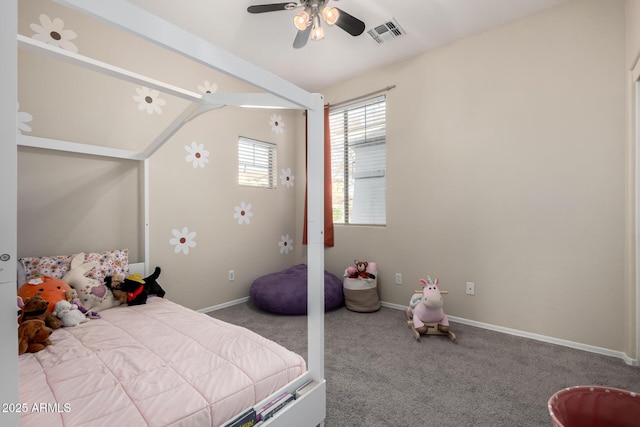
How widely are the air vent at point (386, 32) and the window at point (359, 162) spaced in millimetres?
677

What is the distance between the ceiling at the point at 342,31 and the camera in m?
2.31

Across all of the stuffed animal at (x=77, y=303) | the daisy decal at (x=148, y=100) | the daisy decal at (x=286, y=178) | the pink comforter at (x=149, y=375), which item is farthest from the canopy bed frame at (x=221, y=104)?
the daisy decal at (x=286, y=178)

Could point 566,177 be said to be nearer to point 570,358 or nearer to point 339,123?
point 570,358

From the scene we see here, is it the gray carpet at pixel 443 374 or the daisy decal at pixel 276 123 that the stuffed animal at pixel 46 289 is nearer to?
the gray carpet at pixel 443 374

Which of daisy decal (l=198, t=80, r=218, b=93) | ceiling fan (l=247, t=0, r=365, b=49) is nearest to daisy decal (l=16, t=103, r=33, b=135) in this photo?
daisy decal (l=198, t=80, r=218, b=93)

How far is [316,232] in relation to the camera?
1.27 meters

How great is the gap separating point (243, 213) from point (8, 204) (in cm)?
293

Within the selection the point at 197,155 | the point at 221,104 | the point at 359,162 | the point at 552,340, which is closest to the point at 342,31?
the point at 359,162

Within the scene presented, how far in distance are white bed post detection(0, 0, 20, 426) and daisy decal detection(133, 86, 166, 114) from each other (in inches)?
93.0

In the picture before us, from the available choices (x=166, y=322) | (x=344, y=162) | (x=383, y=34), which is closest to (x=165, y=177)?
(x=166, y=322)

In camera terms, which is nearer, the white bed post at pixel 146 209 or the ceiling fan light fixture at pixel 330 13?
the ceiling fan light fixture at pixel 330 13

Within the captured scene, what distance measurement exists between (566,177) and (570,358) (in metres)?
1.32

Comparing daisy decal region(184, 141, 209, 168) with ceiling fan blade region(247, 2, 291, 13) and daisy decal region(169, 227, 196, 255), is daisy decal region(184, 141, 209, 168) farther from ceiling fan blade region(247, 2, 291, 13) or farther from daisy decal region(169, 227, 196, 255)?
ceiling fan blade region(247, 2, 291, 13)

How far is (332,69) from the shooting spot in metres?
3.34
